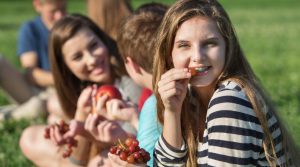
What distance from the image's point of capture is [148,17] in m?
4.31

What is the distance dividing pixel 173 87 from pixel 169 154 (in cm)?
33

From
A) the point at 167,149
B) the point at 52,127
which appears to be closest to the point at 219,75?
the point at 167,149

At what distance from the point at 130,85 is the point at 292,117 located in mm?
1335

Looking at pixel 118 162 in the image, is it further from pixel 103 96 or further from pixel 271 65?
pixel 271 65

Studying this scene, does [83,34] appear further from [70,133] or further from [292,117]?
[292,117]

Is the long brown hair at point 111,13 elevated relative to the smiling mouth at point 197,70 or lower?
lower

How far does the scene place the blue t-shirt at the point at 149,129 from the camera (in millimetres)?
3670

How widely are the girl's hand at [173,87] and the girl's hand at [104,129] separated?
111 cm

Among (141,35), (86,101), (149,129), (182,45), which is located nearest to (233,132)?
(182,45)

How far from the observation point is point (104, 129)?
13.5ft

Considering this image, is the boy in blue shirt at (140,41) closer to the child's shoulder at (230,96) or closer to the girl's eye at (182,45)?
the girl's eye at (182,45)

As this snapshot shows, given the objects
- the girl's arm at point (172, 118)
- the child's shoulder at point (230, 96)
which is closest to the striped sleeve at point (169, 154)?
the girl's arm at point (172, 118)

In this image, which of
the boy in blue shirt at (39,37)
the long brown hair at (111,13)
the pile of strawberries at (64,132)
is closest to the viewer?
the pile of strawberries at (64,132)

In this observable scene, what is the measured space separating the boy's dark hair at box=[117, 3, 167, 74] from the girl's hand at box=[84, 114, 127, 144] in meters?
0.39
